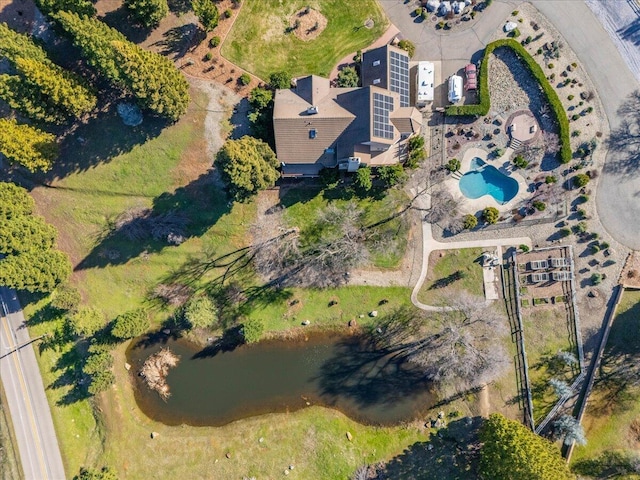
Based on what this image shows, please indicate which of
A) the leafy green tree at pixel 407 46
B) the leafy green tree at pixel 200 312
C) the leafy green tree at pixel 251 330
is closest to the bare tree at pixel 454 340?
the leafy green tree at pixel 251 330

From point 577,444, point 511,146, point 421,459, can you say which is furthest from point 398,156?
point 577,444

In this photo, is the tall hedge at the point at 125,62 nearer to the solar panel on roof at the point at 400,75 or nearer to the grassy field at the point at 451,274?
the solar panel on roof at the point at 400,75

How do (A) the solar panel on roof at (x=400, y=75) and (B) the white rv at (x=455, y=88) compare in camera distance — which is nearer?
(A) the solar panel on roof at (x=400, y=75)

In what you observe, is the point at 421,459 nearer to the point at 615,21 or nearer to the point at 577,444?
the point at 577,444

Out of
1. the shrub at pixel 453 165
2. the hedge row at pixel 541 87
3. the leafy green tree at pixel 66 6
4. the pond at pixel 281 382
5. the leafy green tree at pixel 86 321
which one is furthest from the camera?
the pond at pixel 281 382

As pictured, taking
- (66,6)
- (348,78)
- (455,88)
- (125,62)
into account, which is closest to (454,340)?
(455,88)

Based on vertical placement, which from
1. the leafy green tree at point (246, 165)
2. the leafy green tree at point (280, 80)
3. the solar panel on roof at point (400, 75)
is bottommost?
the leafy green tree at point (246, 165)

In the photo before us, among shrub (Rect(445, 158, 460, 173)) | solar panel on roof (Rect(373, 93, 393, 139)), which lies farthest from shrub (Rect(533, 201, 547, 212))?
solar panel on roof (Rect(373, 93, 393, 139))
